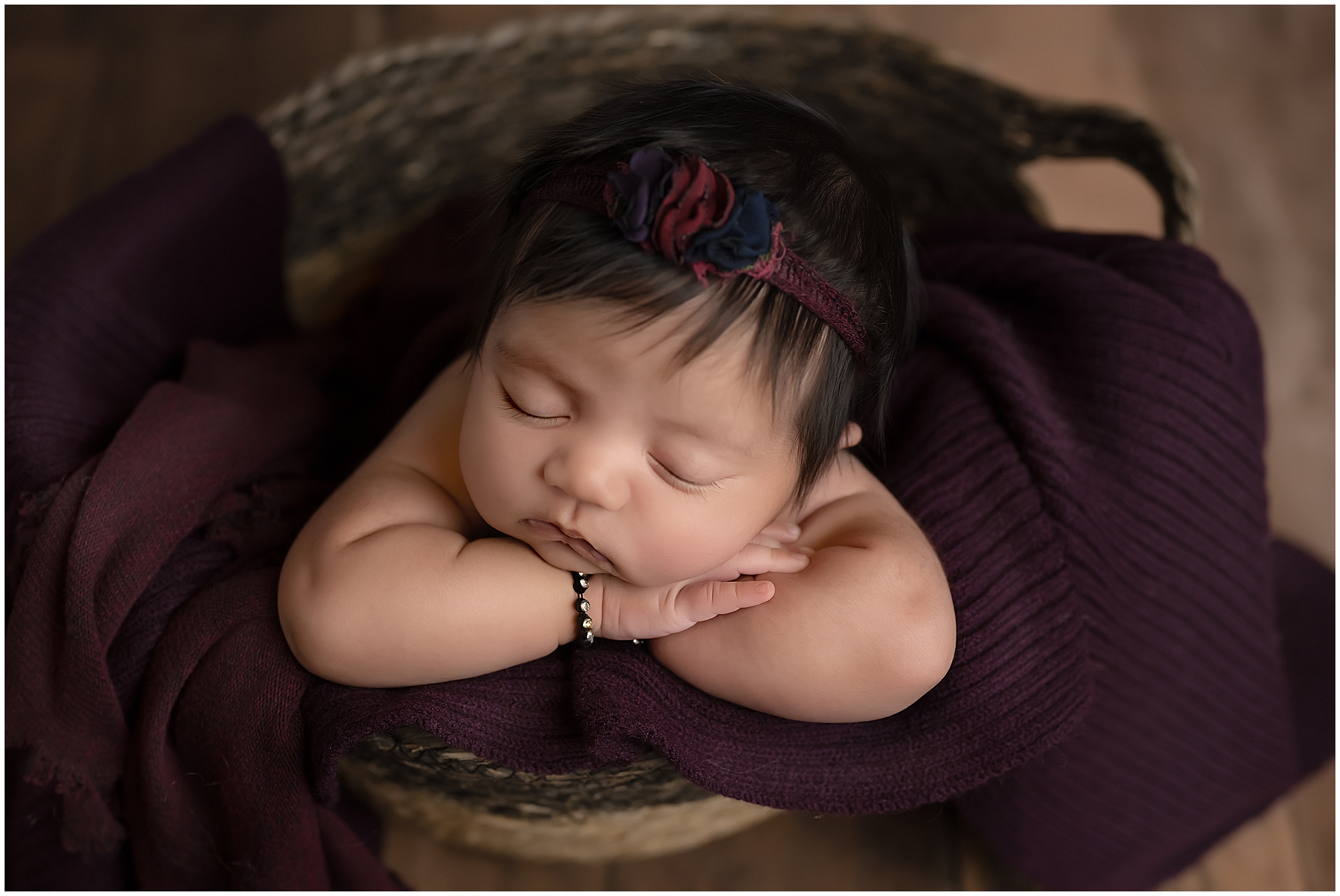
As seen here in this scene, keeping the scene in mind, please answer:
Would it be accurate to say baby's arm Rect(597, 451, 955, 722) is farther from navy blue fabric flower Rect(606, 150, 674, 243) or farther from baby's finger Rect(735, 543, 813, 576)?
navy blue fabric flower Rect(606, 150, 674, 243)

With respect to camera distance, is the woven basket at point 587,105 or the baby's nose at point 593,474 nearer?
the baby's nose at point 593,474

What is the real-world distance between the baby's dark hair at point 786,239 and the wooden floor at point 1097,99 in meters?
0.61

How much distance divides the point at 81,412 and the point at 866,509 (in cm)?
68

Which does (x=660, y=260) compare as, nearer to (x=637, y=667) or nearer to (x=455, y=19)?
(x=637, y=667)

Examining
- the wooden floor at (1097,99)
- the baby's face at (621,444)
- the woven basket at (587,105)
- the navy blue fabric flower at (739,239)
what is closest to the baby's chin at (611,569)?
the baby's face at (621,444)

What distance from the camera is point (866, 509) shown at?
0.81 meters

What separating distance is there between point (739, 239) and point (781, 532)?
0.91ft

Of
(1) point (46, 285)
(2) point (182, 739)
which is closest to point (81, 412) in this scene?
(1) point (46, 285)

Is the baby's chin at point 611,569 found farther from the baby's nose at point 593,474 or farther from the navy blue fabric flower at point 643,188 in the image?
the navy blue fabric flower at point 643,188

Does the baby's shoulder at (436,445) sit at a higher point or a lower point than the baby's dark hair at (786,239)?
lower

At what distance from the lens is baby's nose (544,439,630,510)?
2.11 ft

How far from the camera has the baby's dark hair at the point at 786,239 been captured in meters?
0.62

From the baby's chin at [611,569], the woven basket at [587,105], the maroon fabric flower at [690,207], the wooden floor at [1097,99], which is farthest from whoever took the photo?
the wooden floor at [1097,99]

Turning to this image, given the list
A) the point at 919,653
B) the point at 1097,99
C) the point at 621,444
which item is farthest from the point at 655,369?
the point at 1097,99
